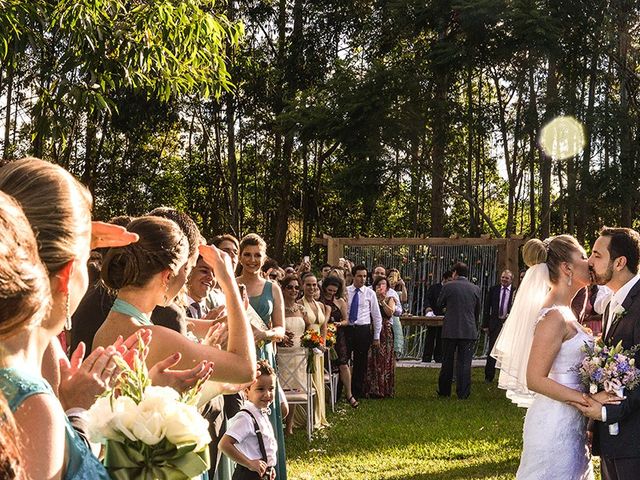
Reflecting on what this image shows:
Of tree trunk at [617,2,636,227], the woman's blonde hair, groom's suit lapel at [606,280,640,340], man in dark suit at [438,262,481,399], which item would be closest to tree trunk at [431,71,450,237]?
tree trunk at [617,2,636,227]

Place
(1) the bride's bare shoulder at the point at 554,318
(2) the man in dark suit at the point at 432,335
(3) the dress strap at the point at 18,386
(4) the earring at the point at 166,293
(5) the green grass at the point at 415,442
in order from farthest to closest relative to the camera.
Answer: (2) the man in dark suit at the point at 432,335
(5) the green grass at the point at 415,442
(1) the bride's bare shoulder at the point at 554,318
(4) the earring at the point at 166,293
(3) the dress strap at the point at 18,386

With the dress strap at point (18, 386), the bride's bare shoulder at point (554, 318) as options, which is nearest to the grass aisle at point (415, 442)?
the bride's bare shoulder at point (554, 318)

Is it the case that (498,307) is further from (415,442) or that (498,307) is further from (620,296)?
(620,296)

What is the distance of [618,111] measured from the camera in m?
25.7

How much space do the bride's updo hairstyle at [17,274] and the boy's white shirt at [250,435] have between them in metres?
4.55

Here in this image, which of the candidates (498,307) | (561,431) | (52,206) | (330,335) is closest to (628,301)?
(561,431)

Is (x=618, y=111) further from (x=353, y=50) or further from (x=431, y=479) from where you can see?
(x=431, y=479)

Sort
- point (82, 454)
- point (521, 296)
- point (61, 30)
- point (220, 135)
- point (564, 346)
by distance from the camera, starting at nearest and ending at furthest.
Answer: point (82, 454) → point (564, 346) → point (521, 296) → point (61, 30) → point (220, 135)

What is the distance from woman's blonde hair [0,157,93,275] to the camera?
219 centimetres

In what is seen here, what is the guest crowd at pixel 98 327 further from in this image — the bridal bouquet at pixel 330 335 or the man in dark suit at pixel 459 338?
the man in dark suit at pixel 459 338

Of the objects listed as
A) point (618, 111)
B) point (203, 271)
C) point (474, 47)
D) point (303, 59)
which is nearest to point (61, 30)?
point (203, 271)

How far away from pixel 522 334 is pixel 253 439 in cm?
182

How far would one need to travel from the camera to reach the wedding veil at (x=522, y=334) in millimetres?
5973

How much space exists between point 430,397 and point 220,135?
884 inches
